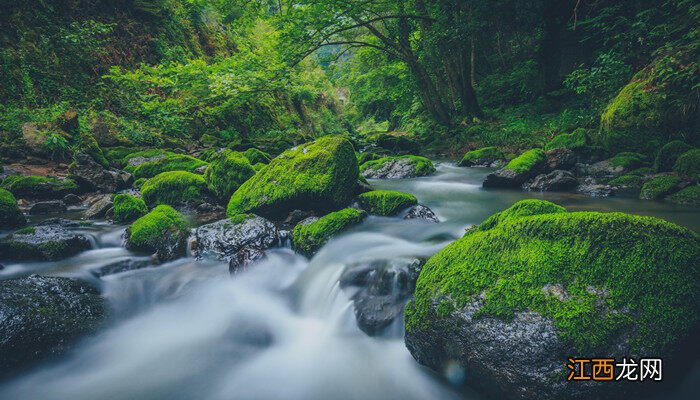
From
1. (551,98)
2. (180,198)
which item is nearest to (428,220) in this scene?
(180,198)

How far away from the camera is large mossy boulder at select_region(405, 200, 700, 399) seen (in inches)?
79.1

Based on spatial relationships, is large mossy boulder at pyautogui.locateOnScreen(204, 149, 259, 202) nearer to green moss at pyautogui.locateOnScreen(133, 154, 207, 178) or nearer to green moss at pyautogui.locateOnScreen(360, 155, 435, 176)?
green moss at pyautogui.locateOnScreen(133, 154, 207, 178)

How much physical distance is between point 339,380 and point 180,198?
5703 mm

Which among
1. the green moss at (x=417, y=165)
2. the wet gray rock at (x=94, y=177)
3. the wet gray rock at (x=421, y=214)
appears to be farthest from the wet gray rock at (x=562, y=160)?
the wet gray rock at (x=94, y=177)

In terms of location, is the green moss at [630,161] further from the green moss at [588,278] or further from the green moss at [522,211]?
the green moss at [588,278]

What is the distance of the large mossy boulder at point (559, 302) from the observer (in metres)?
2.01

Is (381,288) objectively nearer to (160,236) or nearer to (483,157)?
(160,236)

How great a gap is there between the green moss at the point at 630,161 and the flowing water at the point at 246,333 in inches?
91.1

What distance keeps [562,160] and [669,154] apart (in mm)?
1950

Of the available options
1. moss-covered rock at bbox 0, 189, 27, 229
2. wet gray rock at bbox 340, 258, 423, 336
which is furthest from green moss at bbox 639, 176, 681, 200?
moss-covered rock at bbox 0, 189, 27, 229

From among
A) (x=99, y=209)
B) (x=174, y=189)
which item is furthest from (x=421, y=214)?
(x=99, y=209)

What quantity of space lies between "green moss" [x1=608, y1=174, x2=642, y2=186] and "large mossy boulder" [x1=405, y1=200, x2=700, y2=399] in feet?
18.4

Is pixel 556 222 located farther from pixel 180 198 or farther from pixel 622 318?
pixel 180 198

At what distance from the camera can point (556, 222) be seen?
2.57m
